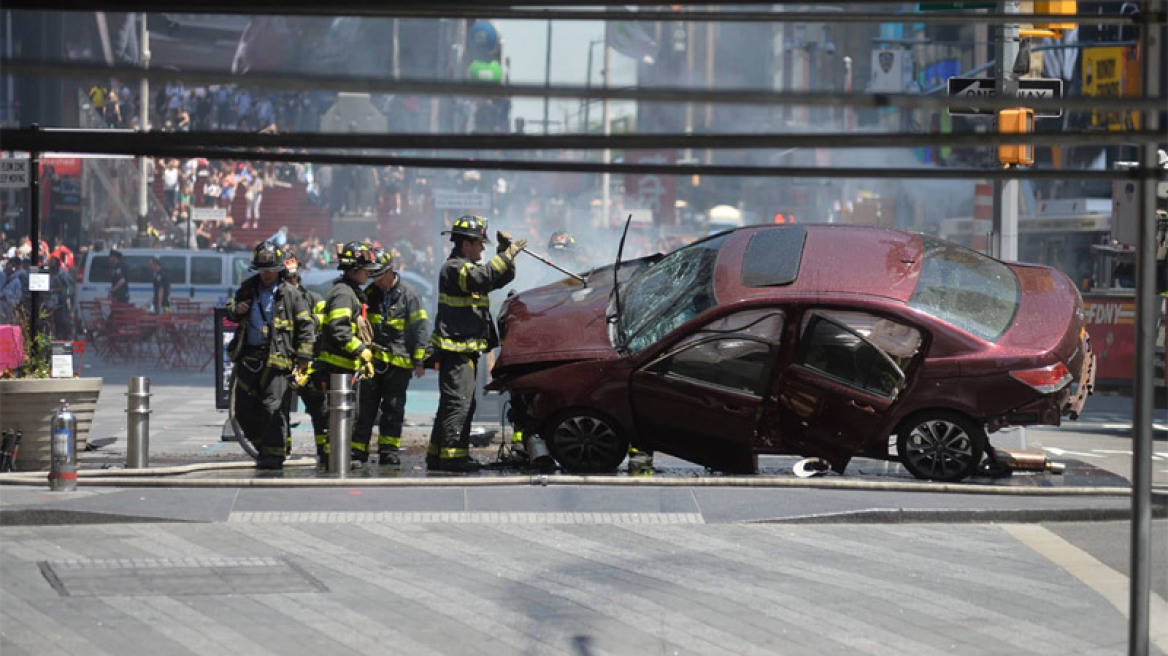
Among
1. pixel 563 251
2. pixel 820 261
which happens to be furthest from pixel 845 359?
pixel 563 251

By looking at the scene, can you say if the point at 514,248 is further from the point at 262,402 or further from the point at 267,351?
the point at 262,402

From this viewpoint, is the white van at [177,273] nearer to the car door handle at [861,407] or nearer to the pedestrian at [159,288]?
the pedestrian at [159,288]

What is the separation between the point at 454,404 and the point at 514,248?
1.21 m

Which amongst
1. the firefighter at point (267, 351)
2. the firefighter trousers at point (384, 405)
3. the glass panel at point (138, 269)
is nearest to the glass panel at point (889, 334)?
the firefighter trousers at point (384, 405)

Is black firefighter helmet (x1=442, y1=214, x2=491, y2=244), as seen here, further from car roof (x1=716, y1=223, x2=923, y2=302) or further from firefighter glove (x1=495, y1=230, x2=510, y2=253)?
car roof (x1=716, y1=223, x2=923, y2=302)

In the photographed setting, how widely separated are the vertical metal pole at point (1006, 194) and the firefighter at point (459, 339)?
16.8ft

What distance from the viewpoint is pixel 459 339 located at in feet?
38.1

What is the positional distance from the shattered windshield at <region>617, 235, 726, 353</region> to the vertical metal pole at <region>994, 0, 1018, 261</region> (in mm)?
3793

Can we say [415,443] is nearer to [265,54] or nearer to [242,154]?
[242,154]

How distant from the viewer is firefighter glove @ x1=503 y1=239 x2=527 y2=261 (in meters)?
11.4

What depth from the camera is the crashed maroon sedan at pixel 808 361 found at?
10781 millimetres

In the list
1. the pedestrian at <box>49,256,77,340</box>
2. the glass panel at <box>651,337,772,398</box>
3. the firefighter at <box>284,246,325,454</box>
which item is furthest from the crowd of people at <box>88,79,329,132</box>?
the glass panel at <box>651,337,772,398</box>

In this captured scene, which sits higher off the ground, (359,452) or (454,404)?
(454,404)

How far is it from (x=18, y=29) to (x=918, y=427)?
34447 mm
